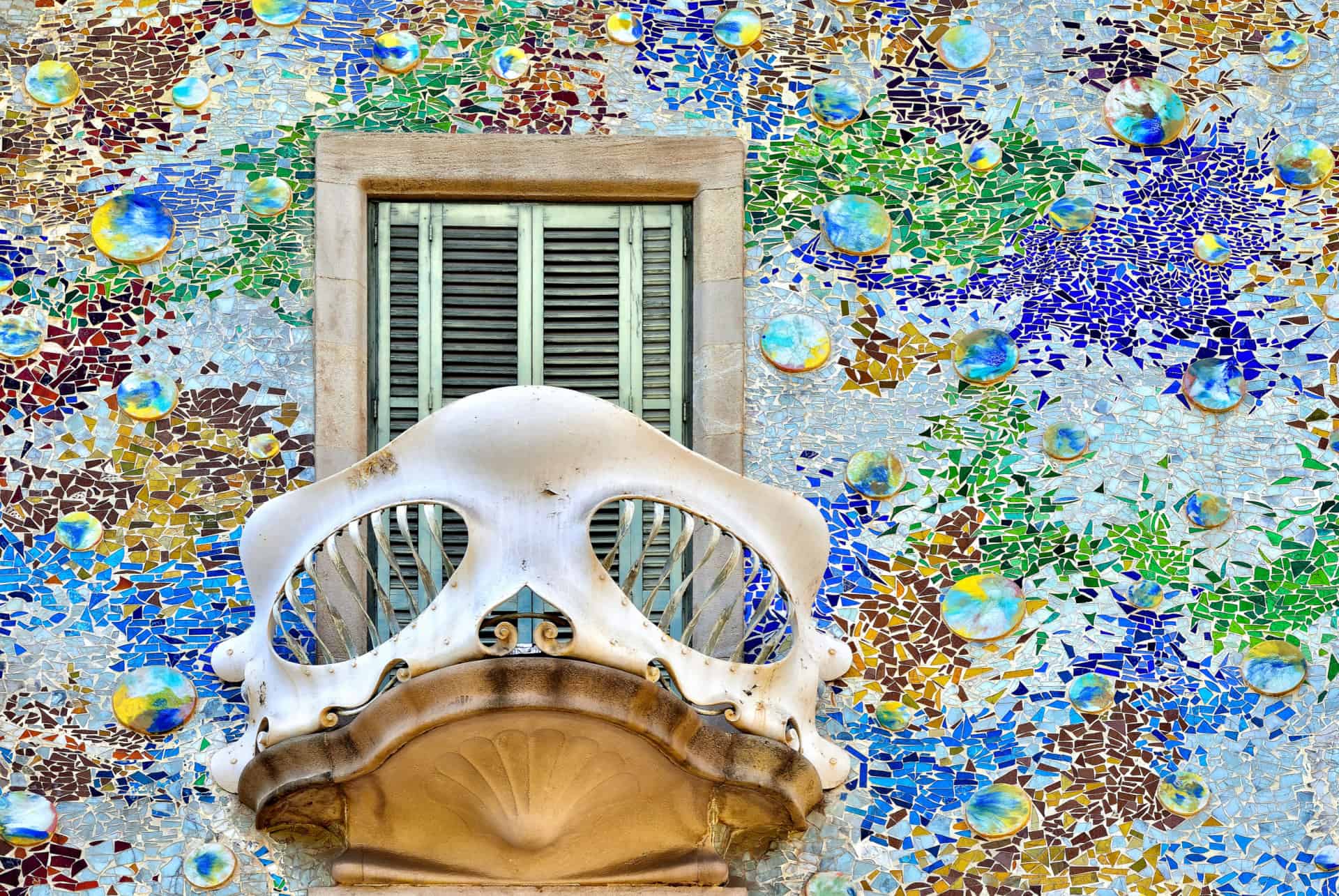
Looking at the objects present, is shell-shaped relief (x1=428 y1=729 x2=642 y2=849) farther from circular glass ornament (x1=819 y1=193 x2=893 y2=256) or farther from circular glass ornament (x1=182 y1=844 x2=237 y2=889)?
circular glass ornament (x1=819 y1=193 x2=893 y2=256)

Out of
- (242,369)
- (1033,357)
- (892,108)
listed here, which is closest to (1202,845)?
(1033,357)

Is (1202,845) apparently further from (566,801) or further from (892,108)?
(892,108)

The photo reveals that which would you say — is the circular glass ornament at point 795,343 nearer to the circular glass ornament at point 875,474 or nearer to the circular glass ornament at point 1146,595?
the circular glass ornament at point 875,474

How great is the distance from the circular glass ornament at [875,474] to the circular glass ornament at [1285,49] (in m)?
2.09

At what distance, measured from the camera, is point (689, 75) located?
10.9m

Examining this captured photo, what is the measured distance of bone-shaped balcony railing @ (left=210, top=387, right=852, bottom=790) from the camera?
935 centimetres

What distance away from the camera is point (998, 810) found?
9.99 metres

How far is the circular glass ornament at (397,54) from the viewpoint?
1080cm

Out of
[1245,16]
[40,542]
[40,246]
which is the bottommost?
[40,542]

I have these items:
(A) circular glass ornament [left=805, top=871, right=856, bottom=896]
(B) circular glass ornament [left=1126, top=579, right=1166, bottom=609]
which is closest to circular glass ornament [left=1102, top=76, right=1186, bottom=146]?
(B) circular glass ornament [left=1126, top=579, right=1166, bottom=609]

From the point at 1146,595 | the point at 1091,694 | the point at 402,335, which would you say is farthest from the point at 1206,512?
the point at 402,335

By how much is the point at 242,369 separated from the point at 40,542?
901 millimetres

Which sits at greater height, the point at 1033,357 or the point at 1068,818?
the point at 1033,357

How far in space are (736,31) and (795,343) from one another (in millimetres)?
1212
